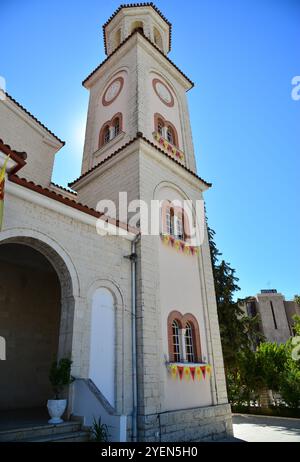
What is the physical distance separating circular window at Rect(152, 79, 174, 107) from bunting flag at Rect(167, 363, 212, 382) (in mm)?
12159

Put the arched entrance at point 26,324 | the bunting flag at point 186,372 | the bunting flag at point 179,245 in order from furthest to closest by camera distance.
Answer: the bunting flag at point 179,245 < the arched entrance at point 26,324 < the bunting flag at point 186,372

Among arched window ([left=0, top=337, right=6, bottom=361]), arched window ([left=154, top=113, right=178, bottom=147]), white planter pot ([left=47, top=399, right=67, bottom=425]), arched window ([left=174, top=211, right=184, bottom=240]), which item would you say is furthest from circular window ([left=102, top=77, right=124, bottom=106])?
white planter pot ([left=47, top=399, right=67, bottom=425])

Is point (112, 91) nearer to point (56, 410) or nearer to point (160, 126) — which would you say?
point (160, 126)

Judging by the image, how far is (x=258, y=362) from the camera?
17.9 meters

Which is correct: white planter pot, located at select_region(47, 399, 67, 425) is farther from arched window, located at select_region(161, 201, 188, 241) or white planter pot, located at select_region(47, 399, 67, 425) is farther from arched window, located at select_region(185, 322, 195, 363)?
arched window, located at select_region(161, 201, 188, 241)

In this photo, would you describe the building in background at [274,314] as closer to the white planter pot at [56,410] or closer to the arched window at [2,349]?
the arched window at [2,349]

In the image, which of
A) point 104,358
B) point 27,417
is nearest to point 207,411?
point 104,358

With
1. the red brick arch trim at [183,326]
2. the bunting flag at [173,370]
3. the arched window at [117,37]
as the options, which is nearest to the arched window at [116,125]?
the arched window at [117,37]

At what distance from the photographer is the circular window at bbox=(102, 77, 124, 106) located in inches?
594

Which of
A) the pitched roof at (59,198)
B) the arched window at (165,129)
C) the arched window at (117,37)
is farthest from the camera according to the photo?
the arched window at (117,37)

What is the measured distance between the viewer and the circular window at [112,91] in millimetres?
15078

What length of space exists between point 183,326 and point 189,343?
70 centimetres

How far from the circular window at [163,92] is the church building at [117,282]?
4.5 inches

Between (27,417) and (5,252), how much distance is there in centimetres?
500
